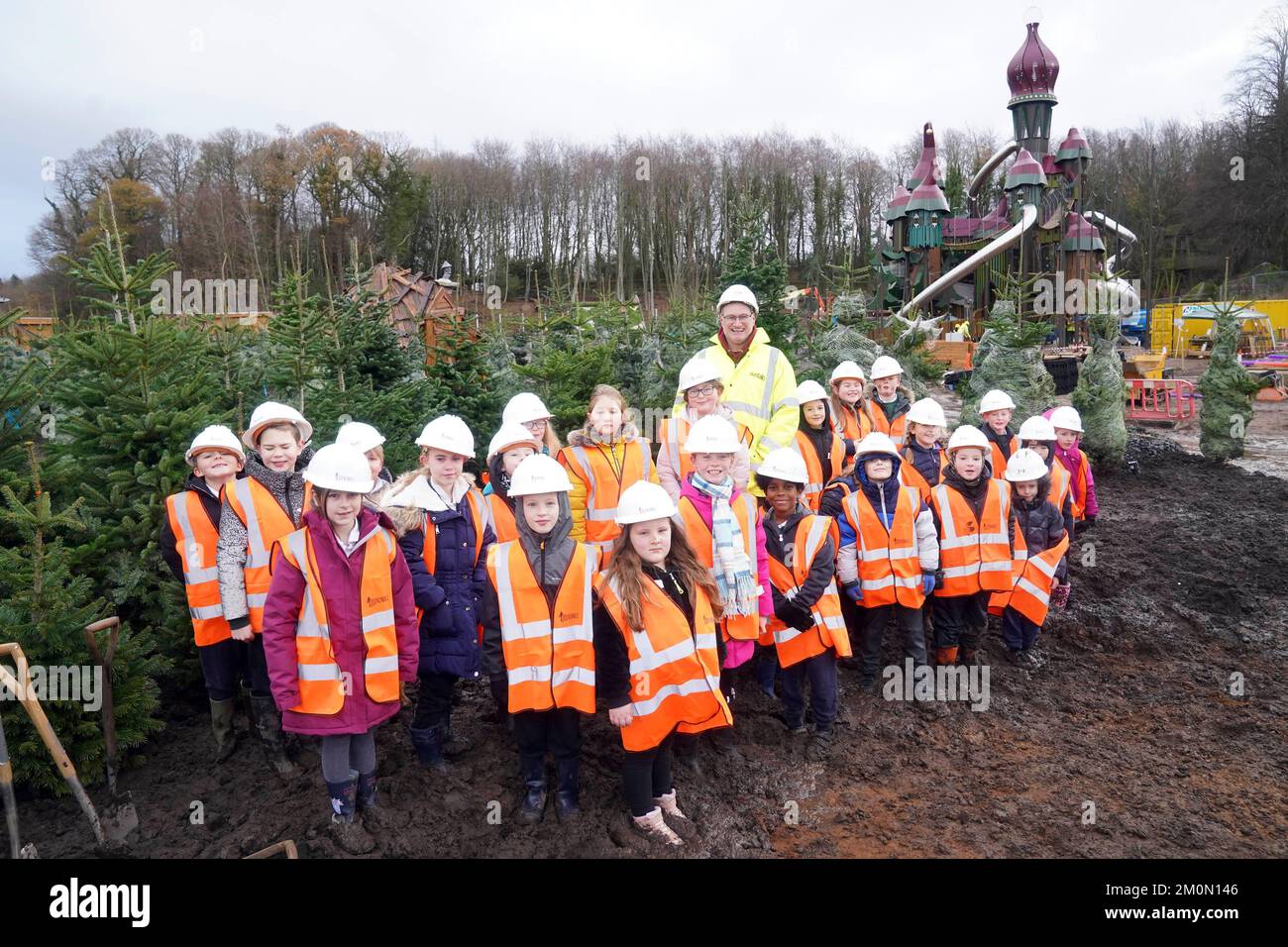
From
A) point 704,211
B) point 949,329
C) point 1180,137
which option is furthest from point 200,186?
point 1180,137

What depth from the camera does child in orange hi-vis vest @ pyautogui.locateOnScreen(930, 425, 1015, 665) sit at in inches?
217

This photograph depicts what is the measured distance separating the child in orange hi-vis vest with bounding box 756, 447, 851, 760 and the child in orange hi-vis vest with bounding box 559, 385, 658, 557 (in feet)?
2.51

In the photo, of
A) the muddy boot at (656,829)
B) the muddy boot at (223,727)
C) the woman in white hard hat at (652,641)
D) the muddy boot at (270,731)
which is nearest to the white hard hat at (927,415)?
the woman in white hard hat at (652,641)

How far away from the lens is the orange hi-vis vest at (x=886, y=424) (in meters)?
6.57

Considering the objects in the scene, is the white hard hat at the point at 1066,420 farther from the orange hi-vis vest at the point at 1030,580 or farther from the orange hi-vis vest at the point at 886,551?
the orange hi-vis vest at the point at 886,551

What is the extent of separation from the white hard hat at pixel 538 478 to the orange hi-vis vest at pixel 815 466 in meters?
2.41

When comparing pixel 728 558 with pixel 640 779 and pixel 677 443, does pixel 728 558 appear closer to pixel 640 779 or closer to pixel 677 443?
pixel 677 443

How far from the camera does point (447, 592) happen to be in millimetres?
4164

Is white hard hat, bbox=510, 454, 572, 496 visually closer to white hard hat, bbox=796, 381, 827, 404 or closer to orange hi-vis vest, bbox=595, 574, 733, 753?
orange hi-vis vest, bbox=595, 574, 733, 753

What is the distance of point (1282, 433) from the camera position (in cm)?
1591

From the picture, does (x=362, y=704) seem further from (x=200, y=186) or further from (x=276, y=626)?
(x=200, y=186)

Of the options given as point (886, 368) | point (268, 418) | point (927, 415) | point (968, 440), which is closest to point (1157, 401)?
point (886, 368)

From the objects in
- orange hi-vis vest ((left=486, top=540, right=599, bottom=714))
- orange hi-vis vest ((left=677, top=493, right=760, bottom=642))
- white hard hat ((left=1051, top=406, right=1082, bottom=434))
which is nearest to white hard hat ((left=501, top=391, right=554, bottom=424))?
orange hi-vis vest ((left=677, top=493, right=760, bottom=642))
